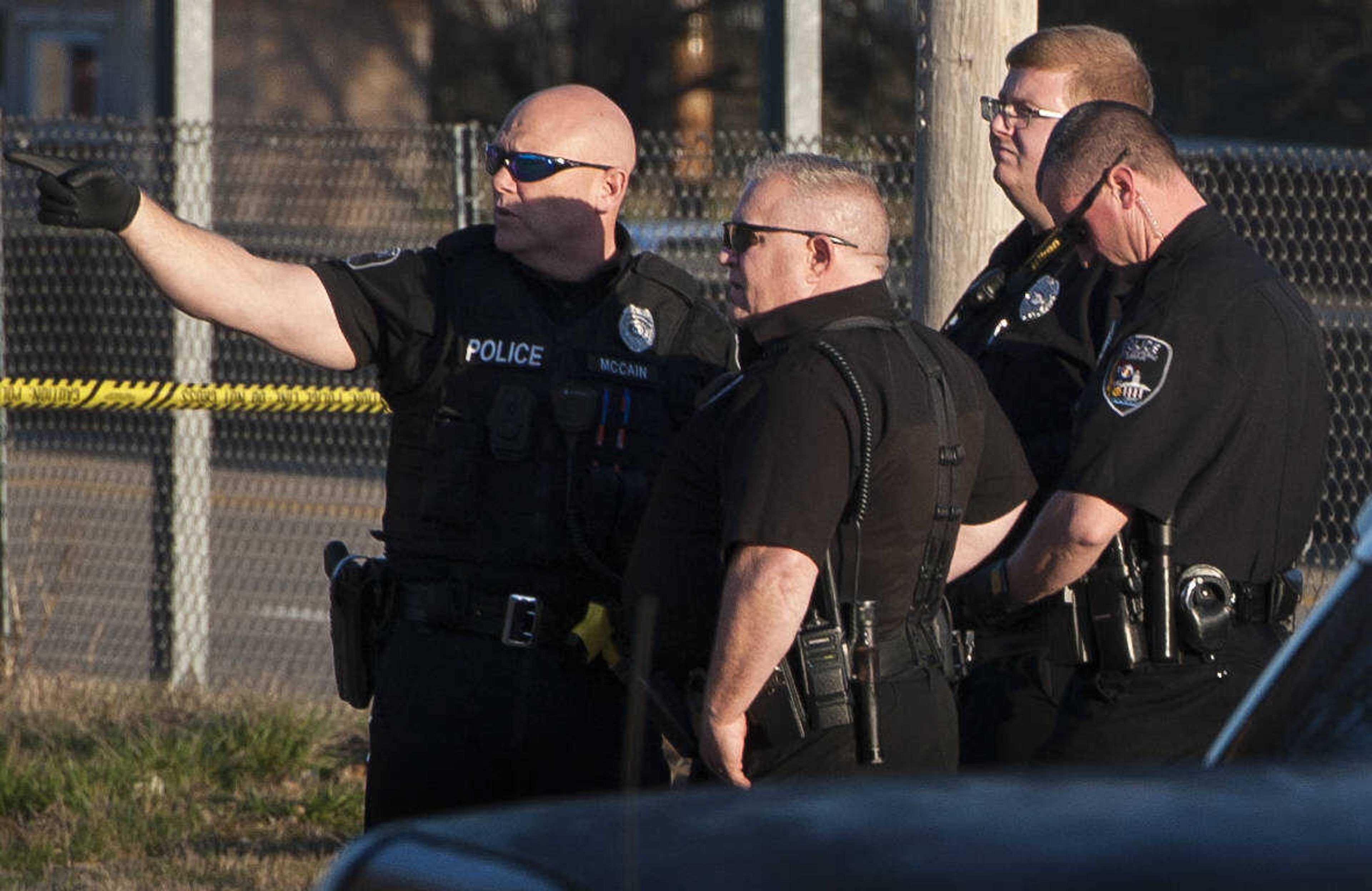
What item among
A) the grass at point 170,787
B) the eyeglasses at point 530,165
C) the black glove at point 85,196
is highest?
the eyeglasses at point 530,165

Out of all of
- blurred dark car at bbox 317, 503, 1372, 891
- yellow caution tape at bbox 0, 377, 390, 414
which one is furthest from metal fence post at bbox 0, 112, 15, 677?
blurred dark car at bbox 317, 503, 1372, 891

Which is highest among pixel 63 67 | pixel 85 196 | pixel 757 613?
pixel 63 67

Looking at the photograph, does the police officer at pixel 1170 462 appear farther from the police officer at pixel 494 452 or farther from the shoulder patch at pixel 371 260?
the shoulder patch at pixel 371 260

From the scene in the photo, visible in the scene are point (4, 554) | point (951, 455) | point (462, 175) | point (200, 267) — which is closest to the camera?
point (951, 455)

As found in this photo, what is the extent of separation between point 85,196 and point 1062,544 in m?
1.89

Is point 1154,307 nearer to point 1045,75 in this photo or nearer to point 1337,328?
point 1045,75

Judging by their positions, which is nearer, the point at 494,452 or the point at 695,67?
the point at 494,452

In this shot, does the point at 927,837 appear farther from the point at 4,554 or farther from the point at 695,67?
the point at 695,67

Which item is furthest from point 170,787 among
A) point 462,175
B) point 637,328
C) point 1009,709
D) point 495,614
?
point 1009,709

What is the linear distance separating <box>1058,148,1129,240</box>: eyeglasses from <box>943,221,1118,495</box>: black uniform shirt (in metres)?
0.33

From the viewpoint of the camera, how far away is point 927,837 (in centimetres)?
168

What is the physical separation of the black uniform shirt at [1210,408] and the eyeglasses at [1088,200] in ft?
0.51

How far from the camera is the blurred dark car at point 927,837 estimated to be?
1595 mm

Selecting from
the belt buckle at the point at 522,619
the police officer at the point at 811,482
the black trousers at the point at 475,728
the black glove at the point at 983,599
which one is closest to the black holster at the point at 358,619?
the black trousers at the point at 475,728
